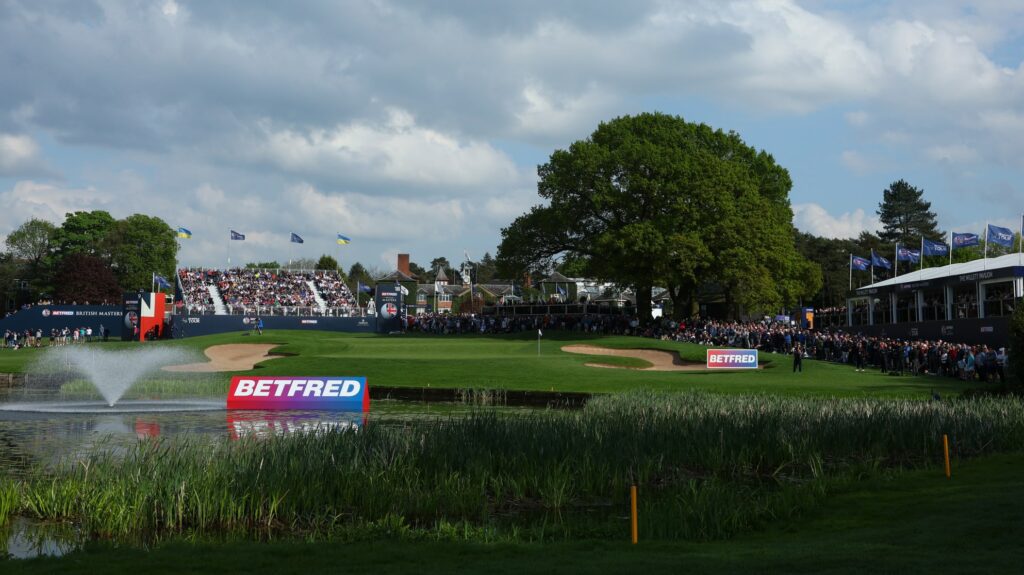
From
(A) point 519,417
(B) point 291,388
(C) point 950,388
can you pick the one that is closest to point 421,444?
(A) point 519,417

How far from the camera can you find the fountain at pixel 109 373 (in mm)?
32312

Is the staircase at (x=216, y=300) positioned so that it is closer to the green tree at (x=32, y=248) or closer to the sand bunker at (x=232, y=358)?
the sand bunker at (x=232, y=358)

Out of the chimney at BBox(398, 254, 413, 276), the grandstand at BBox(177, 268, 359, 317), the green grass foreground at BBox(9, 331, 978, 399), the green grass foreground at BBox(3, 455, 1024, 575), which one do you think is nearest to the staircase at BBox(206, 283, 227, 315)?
the grandstand at BBox(177, 268, 359, 317)

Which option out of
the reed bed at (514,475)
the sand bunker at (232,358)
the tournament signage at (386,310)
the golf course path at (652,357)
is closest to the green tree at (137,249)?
the tournament signage at (386,310)

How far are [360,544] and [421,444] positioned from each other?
17.1ft

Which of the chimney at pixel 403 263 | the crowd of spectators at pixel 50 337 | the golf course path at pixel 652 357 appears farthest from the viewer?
the chimney at pixel 403 263

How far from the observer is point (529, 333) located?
6431 cm

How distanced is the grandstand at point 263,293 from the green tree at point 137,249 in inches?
1527

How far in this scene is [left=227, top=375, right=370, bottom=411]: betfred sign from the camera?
32500mm

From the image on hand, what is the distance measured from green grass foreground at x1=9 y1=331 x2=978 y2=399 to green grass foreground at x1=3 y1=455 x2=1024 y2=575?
19125mm

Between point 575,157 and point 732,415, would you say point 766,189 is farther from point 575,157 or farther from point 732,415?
point 732,415

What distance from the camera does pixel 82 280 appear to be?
101 meters

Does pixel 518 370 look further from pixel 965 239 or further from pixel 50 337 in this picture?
pixel 50 337

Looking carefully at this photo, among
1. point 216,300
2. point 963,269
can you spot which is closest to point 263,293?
point 216,300
